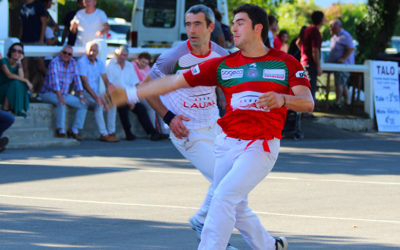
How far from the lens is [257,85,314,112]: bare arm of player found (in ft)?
17.5

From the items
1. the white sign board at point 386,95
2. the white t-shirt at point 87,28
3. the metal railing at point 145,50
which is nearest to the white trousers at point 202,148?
the metal railing at point 145,50

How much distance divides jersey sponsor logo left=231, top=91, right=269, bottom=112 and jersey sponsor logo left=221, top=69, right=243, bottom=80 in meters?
0.12

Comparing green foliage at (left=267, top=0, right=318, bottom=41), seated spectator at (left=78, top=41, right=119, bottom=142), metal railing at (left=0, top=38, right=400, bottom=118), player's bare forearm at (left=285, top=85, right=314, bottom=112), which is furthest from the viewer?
green foliage at (left=267, top=0, right=318, bottom=41)

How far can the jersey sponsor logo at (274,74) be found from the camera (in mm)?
5855

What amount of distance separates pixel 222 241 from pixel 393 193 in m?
5.13

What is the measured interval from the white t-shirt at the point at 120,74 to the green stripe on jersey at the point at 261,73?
10.0 m

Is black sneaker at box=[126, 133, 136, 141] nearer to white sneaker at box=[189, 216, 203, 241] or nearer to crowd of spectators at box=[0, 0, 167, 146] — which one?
crowd of spectators at box=[0, 0, 167, 146]

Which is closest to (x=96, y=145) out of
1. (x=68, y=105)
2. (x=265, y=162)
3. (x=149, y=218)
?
(x=68, y=105)

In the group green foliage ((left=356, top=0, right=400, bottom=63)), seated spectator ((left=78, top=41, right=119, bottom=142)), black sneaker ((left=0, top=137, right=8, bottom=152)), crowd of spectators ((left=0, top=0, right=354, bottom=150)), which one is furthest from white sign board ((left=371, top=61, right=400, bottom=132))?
black sneaker ((left=0, top=137, right=8, bottom=152))

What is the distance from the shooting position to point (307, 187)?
10695mm

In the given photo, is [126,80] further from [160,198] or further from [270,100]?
[270,100]

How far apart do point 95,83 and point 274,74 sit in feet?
33.7

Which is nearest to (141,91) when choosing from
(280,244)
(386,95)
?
(280,244)

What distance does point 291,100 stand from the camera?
555cm
